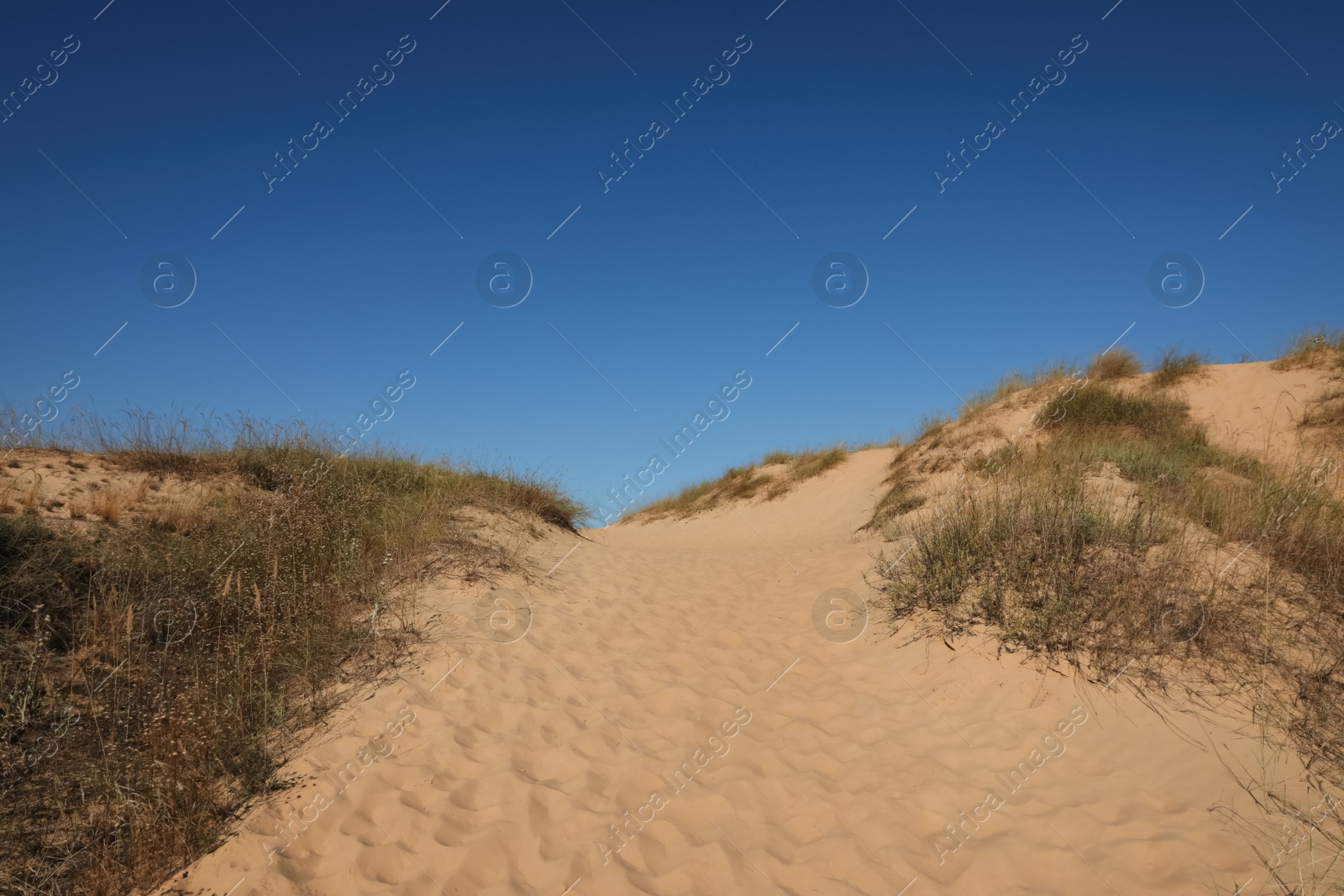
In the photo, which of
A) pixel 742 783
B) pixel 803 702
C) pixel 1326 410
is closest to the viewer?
pixel 742 783

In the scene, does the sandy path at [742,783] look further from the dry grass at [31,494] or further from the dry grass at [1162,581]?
the dry grass at [31,494]

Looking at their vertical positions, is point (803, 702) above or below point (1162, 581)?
above

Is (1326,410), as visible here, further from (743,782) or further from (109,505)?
(109,505)

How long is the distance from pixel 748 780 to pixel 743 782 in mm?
38

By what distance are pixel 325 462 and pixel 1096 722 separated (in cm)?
865

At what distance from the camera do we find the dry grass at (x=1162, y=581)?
15.1 feet

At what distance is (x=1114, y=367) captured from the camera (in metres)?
14.0

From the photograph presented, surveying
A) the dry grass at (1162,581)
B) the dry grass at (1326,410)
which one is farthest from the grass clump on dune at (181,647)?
the dry grass at (1326,410)

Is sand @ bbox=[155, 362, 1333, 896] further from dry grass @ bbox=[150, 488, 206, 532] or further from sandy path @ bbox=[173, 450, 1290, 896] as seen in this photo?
dry grass @ bbox=[150, 488, 206, 532]

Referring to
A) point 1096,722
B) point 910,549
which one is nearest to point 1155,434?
point 910,549

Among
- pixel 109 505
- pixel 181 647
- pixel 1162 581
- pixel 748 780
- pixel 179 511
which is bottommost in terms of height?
pixel 1162 581

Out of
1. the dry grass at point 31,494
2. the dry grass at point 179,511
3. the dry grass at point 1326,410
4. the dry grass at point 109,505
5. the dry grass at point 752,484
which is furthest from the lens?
the dry grass at point 752,484

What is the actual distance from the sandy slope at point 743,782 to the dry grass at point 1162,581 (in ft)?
1.27

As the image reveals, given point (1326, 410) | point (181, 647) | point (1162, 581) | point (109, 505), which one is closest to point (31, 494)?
point (109, 505)
